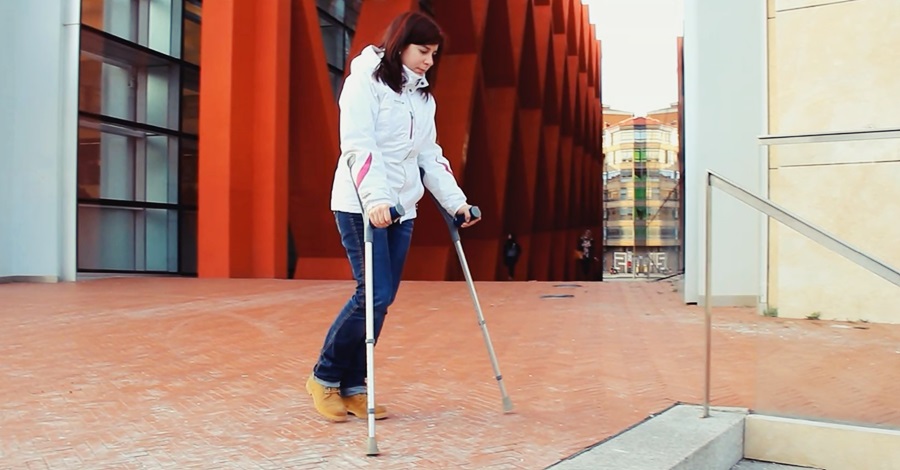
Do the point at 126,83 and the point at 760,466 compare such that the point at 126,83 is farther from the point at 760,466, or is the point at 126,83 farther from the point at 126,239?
the point at 760,466

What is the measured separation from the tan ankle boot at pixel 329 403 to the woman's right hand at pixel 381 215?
93 cm

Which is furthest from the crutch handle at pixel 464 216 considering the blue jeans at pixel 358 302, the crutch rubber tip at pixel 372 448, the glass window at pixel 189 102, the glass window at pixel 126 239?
the glass window at pixel 189 102

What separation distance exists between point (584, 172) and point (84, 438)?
162ft

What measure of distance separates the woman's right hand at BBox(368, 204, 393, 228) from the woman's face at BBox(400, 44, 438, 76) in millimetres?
704

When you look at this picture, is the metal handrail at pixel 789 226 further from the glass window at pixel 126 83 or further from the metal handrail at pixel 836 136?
the glass window at pixel 126 83

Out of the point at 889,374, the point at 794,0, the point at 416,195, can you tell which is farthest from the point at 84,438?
the point at 794,0

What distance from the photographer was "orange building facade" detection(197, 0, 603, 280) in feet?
48.2

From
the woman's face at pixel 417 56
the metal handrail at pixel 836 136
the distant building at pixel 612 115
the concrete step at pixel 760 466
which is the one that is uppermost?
the distant building at pixel 612 115

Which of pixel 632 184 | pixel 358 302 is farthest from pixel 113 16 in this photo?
pixel 632 184

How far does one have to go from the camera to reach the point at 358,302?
3570mm

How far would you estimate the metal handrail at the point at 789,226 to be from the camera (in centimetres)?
376

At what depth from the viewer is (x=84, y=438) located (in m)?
3.38

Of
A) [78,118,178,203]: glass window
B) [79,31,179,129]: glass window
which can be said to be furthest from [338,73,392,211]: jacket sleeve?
[79,31,179,129]: glass window

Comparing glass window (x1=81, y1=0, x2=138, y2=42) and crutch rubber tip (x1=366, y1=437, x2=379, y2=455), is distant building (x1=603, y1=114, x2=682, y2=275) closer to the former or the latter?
glass window (x1=81, y1=0, x2=138, y2=42)
